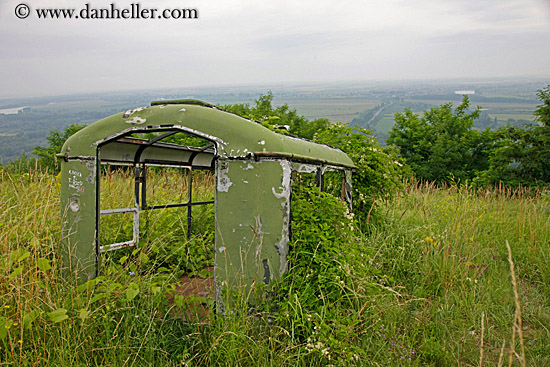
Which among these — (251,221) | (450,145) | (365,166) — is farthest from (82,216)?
(450,145)

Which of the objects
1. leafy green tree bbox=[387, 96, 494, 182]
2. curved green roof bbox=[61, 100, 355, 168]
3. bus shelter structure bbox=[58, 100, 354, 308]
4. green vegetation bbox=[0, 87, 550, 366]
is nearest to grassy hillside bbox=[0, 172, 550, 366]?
green vegetation bbox=[0, 87, 550, 366]

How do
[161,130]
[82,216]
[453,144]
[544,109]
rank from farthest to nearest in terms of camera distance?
1. [453,144]
2. [544,109]
3. [82,216]
4. [161,130]

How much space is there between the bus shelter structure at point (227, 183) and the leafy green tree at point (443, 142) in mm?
22206

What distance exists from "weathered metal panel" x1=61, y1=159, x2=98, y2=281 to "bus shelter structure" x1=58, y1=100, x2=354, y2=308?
0.01 metres

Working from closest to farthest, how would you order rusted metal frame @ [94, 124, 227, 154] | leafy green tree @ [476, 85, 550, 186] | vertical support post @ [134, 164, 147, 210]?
rusted metal frame @ [94, 124, 227, 154] < vertical support post @ [134, 164, 147, 210] < leafy green tree @ [476, 85, 550, 186]

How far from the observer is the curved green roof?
370cm

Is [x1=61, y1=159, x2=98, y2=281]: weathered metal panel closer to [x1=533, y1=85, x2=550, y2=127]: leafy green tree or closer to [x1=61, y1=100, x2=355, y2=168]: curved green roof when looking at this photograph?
[x1=61, y1=100, x2=355, y2=168]: curved green roof

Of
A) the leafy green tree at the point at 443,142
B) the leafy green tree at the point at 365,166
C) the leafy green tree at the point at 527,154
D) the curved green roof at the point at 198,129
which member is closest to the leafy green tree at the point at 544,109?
the leafy green tree at the point at 527,154

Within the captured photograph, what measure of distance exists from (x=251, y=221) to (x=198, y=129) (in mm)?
1048

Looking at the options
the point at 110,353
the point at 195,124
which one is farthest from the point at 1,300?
the point at 195,124

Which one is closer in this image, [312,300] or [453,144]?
[312,300]

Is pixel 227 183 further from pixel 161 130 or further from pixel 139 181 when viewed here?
pixel 139 181

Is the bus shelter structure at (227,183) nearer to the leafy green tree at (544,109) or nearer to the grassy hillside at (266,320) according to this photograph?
the grassy hillside at (266,320)

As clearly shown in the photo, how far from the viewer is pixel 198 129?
379cm
